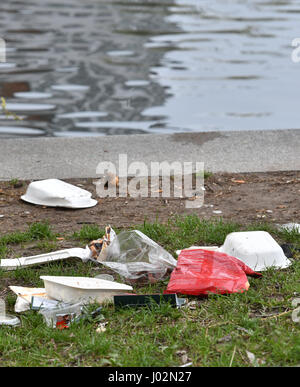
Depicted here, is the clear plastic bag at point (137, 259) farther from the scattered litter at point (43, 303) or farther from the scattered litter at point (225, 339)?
the scattered litter at point (225, 339)

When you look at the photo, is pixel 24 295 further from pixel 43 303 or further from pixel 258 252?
pixel 258 252

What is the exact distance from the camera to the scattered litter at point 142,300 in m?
3.70

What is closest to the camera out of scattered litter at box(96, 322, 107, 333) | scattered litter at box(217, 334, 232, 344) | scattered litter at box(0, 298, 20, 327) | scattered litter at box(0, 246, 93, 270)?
scattered litter at box(217, 334, 232, 344)

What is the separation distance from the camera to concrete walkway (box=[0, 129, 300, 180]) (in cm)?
619

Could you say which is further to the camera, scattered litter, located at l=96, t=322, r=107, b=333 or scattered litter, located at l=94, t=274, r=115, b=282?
scattered litter, located at l=94, t=274, r=115, b=282

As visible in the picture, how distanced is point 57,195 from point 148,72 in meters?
5.34

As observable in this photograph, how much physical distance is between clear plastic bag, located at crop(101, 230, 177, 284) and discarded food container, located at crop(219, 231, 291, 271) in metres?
0.39

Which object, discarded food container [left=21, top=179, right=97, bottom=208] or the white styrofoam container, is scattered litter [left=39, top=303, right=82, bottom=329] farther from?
discarded food container [left=21, top=179, right=97, bottom=208]

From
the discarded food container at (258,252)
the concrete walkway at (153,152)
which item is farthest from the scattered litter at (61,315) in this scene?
the concrete walkway at (153,152)


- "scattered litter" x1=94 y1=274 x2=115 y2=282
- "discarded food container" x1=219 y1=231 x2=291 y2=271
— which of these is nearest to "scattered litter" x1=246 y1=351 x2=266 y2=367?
"discarded food container" x1=219 y1=231 x2=291 y2=271

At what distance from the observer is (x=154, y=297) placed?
3717 millimetres

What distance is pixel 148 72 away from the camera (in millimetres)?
10383
